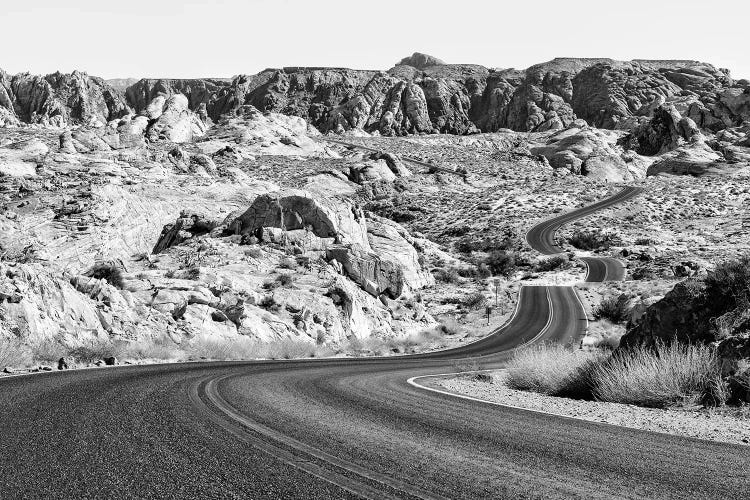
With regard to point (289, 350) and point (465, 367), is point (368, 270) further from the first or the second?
point (465, 367)

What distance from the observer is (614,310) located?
153ft

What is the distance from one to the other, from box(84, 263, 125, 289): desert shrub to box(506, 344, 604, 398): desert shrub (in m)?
19.6

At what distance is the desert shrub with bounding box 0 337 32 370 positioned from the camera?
1222 cm

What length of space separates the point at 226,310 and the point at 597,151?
5398 inches

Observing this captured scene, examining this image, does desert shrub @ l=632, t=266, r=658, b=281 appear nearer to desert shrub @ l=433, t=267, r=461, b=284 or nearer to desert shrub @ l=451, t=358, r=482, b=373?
desert shrub @ l=433, t=267, r=461, b=284

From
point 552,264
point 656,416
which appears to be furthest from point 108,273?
point 552,264

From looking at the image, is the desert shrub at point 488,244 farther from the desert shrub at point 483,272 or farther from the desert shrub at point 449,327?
the desert shrub at point 449,327

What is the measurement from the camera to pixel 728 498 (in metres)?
4.10

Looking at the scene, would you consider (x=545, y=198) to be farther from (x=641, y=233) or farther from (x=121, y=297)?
(x=121, y=297)

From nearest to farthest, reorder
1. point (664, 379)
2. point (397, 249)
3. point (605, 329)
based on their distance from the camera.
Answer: point (664, 379) < point (605, 329) < point (397, 249)

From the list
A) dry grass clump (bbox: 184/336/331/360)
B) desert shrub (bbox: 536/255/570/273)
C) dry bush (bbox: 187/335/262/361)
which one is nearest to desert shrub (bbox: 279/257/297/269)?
dry grass clump (bbox: 184/336/331/360)

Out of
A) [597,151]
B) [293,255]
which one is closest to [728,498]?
[293,255]

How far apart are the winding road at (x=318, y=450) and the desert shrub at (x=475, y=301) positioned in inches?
1660

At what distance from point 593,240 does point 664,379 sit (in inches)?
2867
